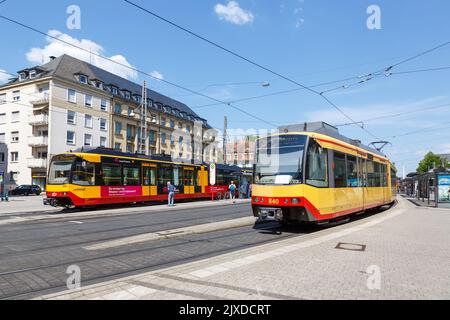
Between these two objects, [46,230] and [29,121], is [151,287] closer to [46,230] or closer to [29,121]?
[46,230]

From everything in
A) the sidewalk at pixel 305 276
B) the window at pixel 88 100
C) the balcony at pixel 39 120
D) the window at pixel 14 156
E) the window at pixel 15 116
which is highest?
the window at pixel 88 100

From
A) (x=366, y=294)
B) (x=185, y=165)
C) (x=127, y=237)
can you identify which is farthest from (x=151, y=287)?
(x=185, y=165)

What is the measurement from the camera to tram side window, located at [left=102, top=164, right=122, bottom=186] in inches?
697

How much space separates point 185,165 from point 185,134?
39.9 meters

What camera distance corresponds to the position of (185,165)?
78.6 ft

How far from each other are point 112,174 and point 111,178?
23 cm

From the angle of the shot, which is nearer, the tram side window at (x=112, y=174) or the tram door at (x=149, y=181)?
the tram side window at (x=112, y=174)

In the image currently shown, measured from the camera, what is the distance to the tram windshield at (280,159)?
9562 millimetres

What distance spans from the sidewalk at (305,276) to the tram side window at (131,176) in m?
13.1

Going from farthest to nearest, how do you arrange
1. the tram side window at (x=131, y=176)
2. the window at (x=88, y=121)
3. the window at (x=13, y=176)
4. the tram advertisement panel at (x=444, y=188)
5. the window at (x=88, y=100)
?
1. the window at (x=88, y=100)
2. the window at (x=88, y=121)
3. the window at (x=13, y=176)
4. the tram advertisement panel at (x=444, y=188)
5. the tram side window at (x=131, y=176)

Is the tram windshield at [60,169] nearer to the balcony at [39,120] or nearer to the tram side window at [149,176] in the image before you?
the tram side window at [149,176]

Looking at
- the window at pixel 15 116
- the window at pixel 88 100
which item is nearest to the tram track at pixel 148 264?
the window at pixel 88 100
